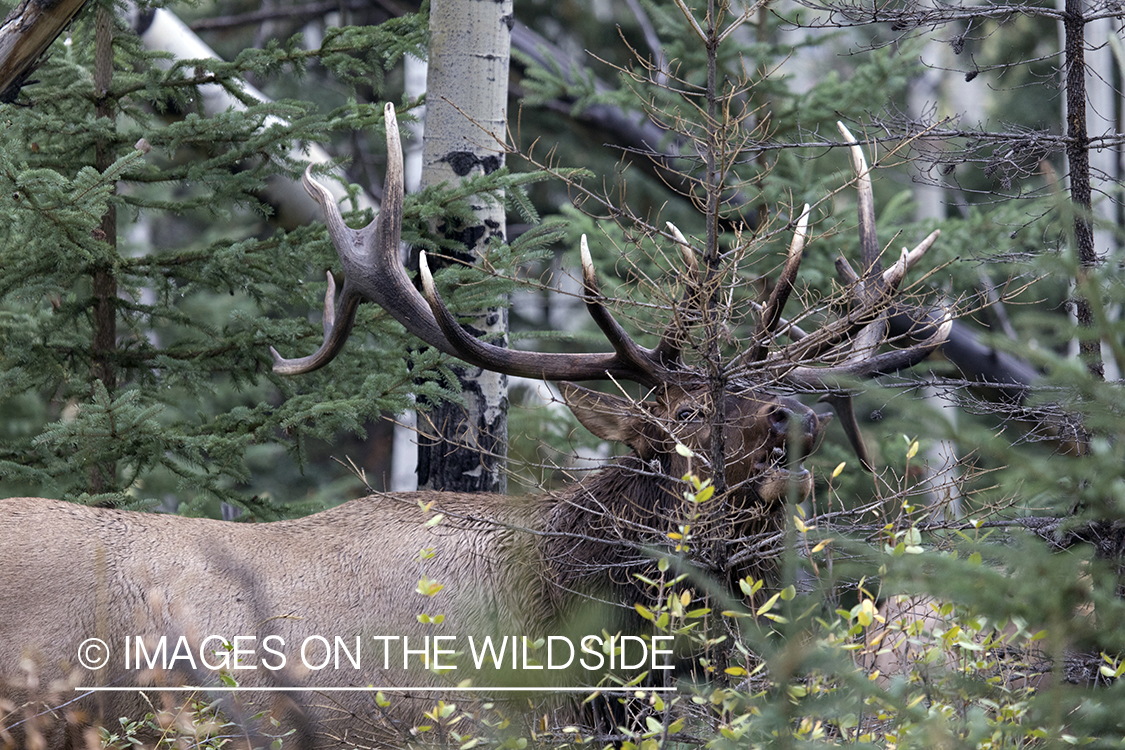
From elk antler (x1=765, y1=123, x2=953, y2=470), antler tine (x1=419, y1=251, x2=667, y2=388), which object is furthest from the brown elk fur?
elk antler (x1=765, y1=123, x2=953, y2=470)

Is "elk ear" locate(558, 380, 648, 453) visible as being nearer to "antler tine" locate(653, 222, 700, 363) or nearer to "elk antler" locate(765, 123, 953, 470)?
"antler tine" locate(653, 222, 700, 363)

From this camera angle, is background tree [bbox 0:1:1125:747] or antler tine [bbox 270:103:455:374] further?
antler tine [bbox 270:103:455:374]

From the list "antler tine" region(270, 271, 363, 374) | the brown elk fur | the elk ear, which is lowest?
the brown elk fur

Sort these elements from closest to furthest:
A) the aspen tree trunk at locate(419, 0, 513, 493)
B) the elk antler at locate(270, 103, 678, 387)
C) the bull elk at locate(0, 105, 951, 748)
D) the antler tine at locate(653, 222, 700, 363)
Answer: the antler tine at locate(653, 222, 700, 363), the bull elk at locate(0, 105, 951, 748), the elk antler at locate(270, 103, 678, 387), the aspen tree trunk at locate(419, 0, 513, 493)

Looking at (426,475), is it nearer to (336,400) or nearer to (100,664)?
(336,400)

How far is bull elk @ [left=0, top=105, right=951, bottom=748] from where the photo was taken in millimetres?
3148

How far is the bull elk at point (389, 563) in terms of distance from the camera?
124 inches

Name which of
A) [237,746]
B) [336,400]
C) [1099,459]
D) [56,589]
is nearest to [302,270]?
[336,400]

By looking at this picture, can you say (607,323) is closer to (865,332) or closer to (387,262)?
(387,262)

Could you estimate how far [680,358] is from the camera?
3385mm

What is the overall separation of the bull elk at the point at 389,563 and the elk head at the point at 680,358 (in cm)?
1

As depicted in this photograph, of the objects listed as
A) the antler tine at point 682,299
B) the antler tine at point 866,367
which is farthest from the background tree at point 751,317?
the antler tine at point 866,367

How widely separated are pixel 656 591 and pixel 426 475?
1.55 metres

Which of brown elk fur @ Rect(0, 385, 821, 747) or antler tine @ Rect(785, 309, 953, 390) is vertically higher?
antler tine @ Rect(785, 309, 953, 390)
